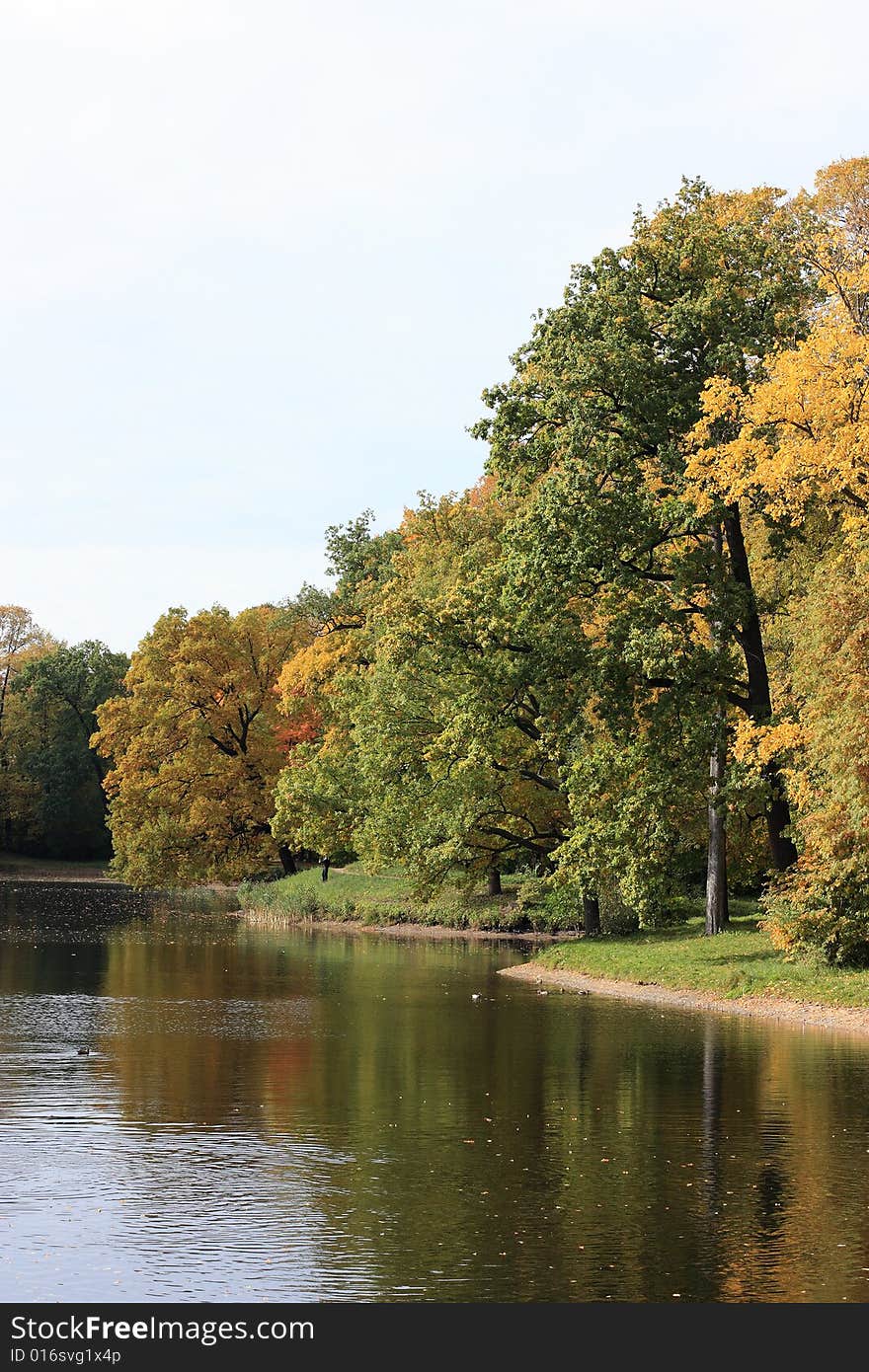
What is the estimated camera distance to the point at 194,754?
230 ft

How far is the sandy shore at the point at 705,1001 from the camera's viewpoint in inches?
1131

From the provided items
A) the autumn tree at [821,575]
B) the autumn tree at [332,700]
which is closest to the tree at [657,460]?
the autumn tree at [821,575]

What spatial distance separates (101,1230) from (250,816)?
2309 inches

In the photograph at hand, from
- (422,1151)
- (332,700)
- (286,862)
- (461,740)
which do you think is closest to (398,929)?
(332,700)

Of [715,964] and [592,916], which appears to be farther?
[592,916]

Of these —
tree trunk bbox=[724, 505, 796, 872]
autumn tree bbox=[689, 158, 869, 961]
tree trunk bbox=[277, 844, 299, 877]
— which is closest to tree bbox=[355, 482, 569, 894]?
tree trunk bbox=[724, 505, 796, 872]

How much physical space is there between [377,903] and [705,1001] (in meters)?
28.2

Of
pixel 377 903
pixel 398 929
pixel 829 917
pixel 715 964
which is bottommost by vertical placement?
pixel 398 929

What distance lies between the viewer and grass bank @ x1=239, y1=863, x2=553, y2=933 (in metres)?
52.9

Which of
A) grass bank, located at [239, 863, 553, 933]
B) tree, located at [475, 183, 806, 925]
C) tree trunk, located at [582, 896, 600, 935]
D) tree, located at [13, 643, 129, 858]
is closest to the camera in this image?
tree, located at [475, 183, 806, 925]

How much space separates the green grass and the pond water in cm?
203

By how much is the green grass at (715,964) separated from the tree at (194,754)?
97.6 feet

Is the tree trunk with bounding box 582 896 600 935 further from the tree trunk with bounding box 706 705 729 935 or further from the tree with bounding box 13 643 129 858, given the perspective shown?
the tree with bounding box 13 643 129 858

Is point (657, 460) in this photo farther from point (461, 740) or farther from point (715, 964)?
point (715, 964)
